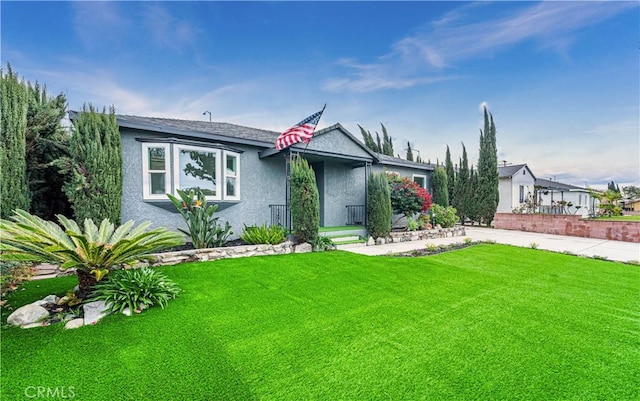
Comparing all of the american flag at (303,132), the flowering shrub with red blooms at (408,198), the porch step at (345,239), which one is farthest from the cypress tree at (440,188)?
the american flag at (303,132)

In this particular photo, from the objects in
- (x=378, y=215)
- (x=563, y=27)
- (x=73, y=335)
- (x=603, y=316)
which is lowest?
(x=603, y=316)

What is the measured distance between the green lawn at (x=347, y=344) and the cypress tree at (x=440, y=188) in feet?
31.9

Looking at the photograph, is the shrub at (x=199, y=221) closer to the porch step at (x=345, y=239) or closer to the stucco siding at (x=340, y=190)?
the porch step at (x=345, y=239)

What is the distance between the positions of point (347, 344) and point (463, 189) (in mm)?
17946

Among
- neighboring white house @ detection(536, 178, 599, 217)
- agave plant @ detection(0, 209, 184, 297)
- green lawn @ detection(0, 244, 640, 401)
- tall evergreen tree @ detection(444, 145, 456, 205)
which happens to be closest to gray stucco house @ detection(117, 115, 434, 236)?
green lawn @ detection(0, 244, 640, 401)

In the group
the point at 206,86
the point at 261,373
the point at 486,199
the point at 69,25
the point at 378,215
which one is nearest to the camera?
the point at 261,373

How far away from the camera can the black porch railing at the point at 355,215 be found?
11954 millimetres

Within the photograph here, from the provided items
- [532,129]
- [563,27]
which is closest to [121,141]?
[563,27]

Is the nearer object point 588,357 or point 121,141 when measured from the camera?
point 588,357

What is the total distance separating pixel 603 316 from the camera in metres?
3.66

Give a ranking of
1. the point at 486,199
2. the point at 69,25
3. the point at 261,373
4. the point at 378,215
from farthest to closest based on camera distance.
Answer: the point at 486,199 → the point at 378,215 → the point at 69,25 → the point at 261,373

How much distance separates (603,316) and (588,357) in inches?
63.6

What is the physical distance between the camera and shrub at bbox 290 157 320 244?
312 inches

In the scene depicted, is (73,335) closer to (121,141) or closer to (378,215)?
(121,141)
